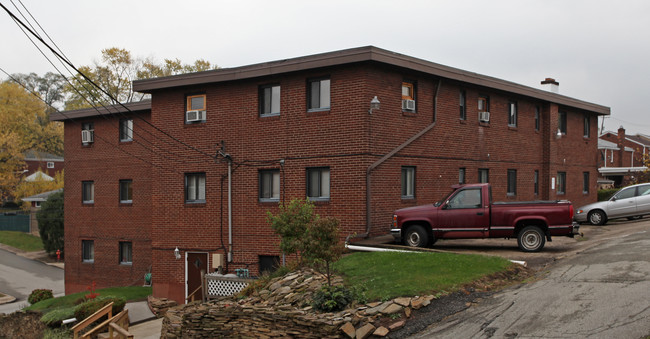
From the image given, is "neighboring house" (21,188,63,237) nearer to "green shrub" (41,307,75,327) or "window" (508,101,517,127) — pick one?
"green shrub" (41,307,75,327)

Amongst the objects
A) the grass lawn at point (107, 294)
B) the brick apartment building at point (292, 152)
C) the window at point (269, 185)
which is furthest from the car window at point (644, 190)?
the grass lawn at point (107, 294)

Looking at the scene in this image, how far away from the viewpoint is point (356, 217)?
19391 millimetres

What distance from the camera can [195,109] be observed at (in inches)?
907

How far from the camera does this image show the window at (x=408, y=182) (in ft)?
69.3

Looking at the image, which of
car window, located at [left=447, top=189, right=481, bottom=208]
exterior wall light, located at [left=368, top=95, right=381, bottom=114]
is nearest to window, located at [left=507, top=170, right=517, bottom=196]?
car window, located at [left=447, top=189, right=481, bottom=208]

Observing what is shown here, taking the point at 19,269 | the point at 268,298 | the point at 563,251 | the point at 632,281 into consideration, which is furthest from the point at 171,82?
the point at 19,269

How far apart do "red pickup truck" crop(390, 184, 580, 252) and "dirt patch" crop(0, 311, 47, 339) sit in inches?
523

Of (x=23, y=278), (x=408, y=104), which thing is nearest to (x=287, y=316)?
(x=408, y=104)

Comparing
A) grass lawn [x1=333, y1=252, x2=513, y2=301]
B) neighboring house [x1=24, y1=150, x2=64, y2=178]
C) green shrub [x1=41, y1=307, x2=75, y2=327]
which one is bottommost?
green shrub [x1=41, y1=307, x2=75, y2=327]

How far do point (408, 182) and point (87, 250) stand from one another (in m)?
17.3

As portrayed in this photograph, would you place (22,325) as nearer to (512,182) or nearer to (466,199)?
(466,199)

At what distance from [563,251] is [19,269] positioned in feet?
134

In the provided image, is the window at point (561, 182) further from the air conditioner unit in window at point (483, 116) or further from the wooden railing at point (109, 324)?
the wooden railing at point (109, 324)

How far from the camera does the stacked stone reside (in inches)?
480
